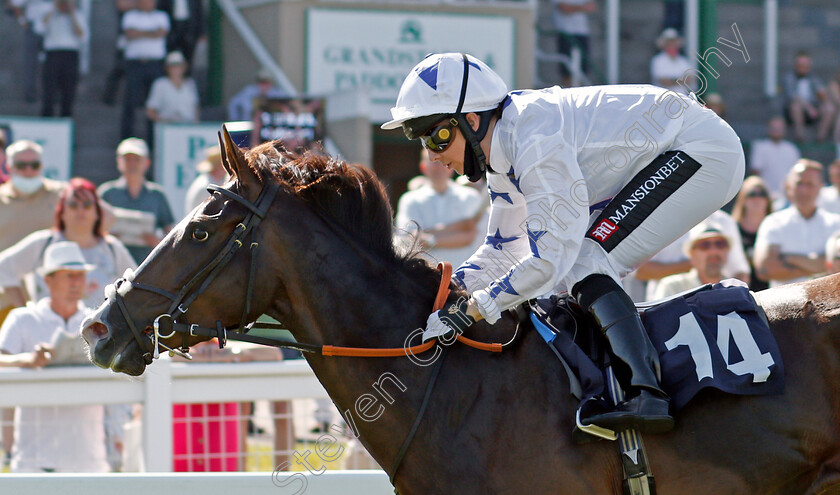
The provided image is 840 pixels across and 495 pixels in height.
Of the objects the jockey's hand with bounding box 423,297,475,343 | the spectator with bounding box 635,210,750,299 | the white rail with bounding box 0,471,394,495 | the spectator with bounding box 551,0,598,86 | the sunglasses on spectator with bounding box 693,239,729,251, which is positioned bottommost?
the white rail with bounding box 0,471,394,495

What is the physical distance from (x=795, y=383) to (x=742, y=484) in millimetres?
333

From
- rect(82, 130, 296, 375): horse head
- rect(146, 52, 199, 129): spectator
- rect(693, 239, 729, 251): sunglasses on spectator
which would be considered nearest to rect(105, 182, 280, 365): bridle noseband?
rect(82, 130, 296, 375): horse head

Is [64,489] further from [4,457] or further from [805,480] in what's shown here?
[805,480]

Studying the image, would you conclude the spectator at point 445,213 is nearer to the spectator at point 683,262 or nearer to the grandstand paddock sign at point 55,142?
the spectator at point 683,262

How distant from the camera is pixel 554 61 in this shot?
1245cm

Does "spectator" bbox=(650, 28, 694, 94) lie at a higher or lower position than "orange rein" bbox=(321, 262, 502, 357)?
higher

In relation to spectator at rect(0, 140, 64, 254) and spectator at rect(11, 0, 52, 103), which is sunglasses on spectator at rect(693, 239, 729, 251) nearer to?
spectator at rect(0, 140, 64, 254)

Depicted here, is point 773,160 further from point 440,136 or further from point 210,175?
point 440,136

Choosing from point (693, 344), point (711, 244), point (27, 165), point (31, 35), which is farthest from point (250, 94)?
point (693, 344)

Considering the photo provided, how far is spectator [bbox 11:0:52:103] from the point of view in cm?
958

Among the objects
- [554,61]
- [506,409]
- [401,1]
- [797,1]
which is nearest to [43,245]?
→ [506,409]

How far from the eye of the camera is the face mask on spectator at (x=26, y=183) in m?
6.91

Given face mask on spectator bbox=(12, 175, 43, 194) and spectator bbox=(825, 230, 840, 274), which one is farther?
face mask on spectator bbox=(12, 175, 43, 194)

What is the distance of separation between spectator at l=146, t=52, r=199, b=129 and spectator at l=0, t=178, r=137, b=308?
3327mm
